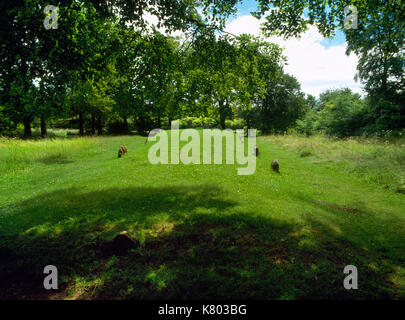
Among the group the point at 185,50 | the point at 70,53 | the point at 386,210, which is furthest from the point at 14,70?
the point at 386,210

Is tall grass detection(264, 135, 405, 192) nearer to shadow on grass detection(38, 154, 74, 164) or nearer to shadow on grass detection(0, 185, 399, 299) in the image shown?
→ shadow on grass detection(0, 185, 399, 299)

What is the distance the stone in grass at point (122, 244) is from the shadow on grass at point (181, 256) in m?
0.21

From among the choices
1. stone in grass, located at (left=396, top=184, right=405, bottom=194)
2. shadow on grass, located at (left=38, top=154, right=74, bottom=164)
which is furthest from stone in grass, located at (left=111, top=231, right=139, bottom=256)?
shadow on grass, located at (left=38, top=154, right=74, bottom=164)

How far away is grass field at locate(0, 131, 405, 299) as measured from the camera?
4961mm

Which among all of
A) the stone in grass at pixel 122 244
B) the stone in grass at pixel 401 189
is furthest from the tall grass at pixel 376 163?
the stone in grass at pixel 122 244

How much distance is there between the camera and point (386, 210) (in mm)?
10008

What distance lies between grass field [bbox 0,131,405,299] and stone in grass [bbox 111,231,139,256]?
0.85 feet

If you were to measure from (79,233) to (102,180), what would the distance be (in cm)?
642

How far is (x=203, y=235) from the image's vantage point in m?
7.00

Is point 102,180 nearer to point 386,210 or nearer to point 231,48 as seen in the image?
point 231,48

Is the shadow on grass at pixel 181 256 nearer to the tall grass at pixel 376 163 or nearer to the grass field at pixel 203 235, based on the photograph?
the grass field at pixel 203 235

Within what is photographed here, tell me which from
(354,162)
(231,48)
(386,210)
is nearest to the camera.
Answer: (386,210)

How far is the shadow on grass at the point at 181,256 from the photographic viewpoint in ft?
15.9

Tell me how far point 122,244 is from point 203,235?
2301 mm
